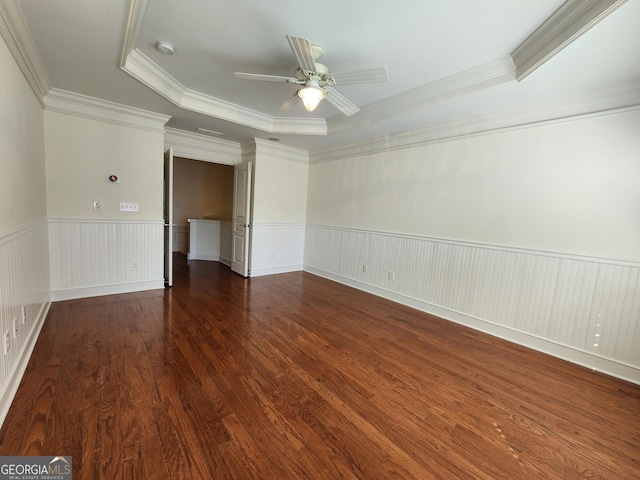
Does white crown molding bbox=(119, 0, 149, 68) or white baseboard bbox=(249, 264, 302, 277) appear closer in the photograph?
white crown molding bbox=(119, 0, 149, 68)

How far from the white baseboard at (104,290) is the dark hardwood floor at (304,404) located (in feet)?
1.33

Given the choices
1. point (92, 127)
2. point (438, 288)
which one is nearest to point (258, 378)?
point (438, 288)

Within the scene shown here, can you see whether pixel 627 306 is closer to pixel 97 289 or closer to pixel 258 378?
pixel 258 378

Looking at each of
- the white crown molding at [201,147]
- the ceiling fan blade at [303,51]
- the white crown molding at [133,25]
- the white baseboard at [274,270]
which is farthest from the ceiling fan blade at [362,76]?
the white baseboard at [274,270]

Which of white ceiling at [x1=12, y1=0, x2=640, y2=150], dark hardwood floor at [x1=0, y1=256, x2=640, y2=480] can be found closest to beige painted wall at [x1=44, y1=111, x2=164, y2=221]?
white ceiling at [x1=12, y1=0, x2=640, y2=150]

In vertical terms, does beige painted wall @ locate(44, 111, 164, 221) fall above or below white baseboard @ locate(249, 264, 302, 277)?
above

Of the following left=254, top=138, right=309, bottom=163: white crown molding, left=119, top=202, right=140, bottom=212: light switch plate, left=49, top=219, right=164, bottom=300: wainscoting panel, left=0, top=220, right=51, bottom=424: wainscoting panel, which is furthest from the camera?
left=254, top=138, right=309, bottom=163: white crown molding

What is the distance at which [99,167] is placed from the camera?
11.7 ft

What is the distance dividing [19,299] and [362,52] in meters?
3.33

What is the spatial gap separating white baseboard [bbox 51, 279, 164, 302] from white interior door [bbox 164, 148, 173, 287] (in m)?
0.19

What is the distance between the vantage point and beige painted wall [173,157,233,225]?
273 inches

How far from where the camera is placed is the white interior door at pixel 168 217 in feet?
13.3

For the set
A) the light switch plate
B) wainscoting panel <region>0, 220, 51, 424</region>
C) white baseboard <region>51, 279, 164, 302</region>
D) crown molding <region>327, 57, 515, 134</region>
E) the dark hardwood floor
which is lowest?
the dark hardwood floor

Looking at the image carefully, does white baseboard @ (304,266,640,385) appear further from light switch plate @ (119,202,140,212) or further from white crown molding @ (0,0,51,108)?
white crown molding @ (0,0,51,108)
